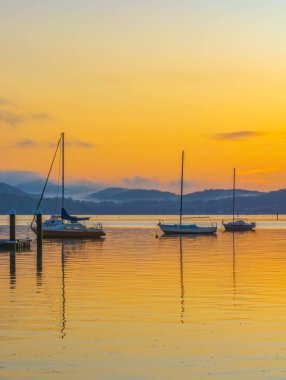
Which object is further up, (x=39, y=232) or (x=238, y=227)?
(x=39, y=232)

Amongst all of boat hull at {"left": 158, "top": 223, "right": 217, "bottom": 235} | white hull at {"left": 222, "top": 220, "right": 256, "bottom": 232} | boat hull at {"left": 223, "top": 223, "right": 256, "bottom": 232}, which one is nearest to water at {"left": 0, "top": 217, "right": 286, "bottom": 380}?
boat hull at {"left": 158, "top": 223, "right": 217, "bottom": 235}

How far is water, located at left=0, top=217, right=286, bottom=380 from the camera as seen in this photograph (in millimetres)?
18078

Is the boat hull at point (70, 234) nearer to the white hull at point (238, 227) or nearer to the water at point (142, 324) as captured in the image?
the water at point (142, 324)

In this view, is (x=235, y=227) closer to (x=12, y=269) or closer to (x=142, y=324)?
(x=12, y=269)

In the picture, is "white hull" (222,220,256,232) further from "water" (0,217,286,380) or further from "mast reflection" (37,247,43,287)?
"water" (0,217,286,380)

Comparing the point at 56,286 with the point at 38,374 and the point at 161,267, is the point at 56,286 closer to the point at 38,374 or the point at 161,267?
the point at 161,267

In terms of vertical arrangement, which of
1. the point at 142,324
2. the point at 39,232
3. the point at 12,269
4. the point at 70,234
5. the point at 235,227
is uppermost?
the point at 39,232

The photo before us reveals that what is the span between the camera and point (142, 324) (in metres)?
24.3

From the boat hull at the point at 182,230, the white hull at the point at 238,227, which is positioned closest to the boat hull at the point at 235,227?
the white hull at the point at 238,227

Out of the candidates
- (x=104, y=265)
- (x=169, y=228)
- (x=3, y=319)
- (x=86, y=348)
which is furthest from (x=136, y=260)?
(x=169, y=228)

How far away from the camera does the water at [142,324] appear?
18078 mm

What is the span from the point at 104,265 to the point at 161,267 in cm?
396

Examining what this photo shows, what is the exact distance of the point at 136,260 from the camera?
55.1 metres

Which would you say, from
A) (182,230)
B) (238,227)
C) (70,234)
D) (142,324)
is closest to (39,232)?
(70,234)
